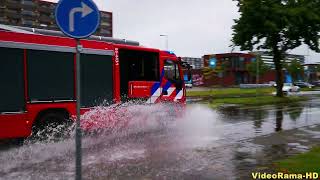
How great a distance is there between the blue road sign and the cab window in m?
8.94

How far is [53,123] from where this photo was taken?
11742 mm

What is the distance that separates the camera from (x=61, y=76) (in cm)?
1188

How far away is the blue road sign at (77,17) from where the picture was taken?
6.07m

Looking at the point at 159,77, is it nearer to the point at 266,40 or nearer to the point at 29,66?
the point at 29,66

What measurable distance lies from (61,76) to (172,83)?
4613 mm

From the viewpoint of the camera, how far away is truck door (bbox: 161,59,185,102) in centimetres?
1509

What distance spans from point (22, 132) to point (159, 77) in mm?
5237

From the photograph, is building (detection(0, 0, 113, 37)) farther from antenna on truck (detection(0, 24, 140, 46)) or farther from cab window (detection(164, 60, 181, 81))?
antenna on truck (detection(0, 24, 140, 46))

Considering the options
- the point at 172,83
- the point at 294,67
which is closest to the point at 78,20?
the point at 172,83

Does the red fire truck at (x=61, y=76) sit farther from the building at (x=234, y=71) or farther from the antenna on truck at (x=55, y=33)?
the building at (x=234, y=71)

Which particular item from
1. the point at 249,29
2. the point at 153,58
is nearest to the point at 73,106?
the point at 153,58

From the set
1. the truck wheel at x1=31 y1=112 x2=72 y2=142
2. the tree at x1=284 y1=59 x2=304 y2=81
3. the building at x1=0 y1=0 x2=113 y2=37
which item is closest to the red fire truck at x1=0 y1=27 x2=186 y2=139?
the truck wheel at x1=31 y1=112 x2=72 y2=142

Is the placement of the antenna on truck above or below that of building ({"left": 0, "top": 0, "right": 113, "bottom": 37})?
below

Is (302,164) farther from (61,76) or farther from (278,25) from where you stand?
(278,25)
